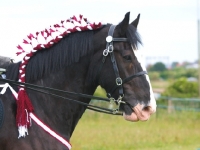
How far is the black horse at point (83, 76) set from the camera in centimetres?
547

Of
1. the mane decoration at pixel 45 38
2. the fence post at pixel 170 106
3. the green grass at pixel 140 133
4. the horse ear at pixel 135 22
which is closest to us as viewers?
the mane decoration at pixel 45 38

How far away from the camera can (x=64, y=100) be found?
5648 millimetres

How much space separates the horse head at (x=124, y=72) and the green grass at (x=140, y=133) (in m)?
8.40

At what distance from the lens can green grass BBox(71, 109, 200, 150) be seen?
14.9 metres

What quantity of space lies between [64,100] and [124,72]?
689mm

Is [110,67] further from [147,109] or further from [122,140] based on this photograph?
[122,140]

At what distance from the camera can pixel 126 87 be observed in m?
5.52

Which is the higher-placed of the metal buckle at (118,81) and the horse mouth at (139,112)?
the metal buckle at (118,81)

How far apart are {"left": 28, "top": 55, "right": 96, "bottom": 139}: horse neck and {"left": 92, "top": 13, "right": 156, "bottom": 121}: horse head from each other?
16 cm

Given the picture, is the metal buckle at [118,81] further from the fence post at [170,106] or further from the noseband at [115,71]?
the fence post at [170,106]

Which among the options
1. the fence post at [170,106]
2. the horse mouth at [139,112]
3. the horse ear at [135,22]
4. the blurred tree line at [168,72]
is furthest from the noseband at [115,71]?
the blurred tree line at [168,72]

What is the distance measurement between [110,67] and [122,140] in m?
10.4

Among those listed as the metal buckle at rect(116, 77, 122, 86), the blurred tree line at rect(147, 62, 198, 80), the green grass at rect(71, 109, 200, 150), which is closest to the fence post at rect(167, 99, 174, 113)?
the green grass at rect(71, 109, 200, 150)

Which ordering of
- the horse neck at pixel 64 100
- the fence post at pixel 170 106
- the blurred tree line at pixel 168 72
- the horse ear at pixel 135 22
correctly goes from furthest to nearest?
the blurred tree line at pixel 168 72 → the fence post at pixel 170 106 → the horse ear at pixel 135 22 → the horse neck at pixel 64 100
